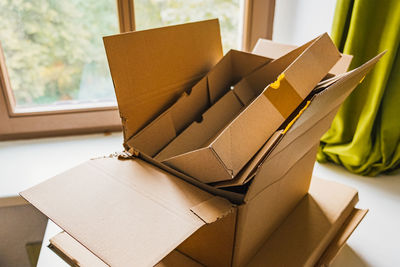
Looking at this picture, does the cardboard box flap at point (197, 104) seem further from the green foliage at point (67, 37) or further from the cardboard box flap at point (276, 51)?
the green foliage at point (67, 37)

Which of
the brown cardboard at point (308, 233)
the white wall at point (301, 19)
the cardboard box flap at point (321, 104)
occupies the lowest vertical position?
the brown cardboard at point (308, 233)

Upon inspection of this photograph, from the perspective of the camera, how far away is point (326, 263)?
2.46 feet

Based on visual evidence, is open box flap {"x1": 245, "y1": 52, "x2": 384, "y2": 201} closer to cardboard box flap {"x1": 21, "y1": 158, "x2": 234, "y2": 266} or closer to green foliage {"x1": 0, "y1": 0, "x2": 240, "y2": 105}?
cardboard box flap {"x1": 21, "y1": 158, "x2": 234, "y2": 266}

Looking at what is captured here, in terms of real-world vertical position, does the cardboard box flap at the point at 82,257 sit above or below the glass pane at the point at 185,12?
below

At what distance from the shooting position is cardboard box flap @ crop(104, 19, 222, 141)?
0.69 m

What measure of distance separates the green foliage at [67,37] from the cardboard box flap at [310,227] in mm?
781

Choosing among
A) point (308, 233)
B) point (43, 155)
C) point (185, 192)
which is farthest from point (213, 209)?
point (43, 155)

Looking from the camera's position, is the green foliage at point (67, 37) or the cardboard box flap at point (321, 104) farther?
the green foliage at point (67, 37)

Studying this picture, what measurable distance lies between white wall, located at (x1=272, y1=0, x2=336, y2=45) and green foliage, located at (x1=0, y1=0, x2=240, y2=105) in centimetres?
17

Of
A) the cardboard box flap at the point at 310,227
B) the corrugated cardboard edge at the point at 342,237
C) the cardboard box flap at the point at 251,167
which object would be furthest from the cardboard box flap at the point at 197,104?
the corrugated cardboard edge at the point at 342,237

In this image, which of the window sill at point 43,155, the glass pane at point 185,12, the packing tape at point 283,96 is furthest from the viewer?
the glass pane at point 185,12

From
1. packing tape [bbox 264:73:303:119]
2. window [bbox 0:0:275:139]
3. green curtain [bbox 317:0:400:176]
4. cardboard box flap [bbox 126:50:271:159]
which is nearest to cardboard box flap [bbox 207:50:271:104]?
cardboard box flap [bbox 126:50:271:159]

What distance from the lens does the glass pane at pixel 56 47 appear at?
3.69 ft

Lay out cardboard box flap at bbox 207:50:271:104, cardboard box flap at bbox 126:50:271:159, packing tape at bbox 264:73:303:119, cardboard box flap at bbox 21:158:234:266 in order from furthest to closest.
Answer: cardboard box flap at bbox 207:50:271:104
cardboard box flap at bbox 126:50:271:159
packing tape at bbox 264:73:303:119
cardboard box flap at bbox 21:158:234:266
